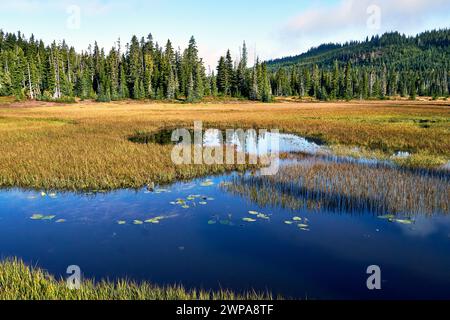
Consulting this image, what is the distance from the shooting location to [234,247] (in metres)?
8.89

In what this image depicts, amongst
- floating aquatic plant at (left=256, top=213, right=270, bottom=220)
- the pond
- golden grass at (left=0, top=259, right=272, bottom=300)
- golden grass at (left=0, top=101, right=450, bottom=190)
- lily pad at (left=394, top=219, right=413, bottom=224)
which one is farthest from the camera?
golden grass at (left=0, top=101, right=450, bottom=190)

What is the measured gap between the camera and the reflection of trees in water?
37.9 ft

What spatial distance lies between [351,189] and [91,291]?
9572mm

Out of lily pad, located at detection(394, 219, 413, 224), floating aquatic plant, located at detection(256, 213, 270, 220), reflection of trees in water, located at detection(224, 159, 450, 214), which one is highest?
reflection of trees in water, located at detection(224, 159, 450, 214)

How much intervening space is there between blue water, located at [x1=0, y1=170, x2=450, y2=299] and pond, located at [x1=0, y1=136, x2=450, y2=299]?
0.03m

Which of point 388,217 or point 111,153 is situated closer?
point 388,217

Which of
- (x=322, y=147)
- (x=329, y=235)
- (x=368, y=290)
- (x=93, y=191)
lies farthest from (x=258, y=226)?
(x=322, y=147)

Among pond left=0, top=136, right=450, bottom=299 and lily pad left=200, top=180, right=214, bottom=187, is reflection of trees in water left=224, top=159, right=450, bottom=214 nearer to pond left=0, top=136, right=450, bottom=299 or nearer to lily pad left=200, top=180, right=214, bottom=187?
pond left=0, top=136, right=450, bottom=299

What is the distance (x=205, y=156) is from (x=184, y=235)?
32.9ft

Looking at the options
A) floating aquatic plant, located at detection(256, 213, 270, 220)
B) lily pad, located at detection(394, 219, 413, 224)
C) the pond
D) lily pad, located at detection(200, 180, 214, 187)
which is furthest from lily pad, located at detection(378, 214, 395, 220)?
lily pad, located at detection(200, 180, 214, 187)

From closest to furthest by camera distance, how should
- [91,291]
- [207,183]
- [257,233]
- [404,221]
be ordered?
[91,291] < [257,233] < [404,221] < [207,183]

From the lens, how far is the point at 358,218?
10.6 m

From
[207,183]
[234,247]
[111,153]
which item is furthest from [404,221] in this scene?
[111,153]

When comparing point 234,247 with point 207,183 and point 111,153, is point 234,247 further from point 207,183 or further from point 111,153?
point 111,153
